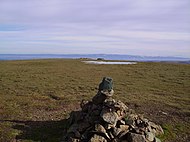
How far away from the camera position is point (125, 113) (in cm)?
1652

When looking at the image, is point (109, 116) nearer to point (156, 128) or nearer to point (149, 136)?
point (149, 136)

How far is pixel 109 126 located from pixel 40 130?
15.7 feet

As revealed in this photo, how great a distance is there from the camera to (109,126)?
15172mm

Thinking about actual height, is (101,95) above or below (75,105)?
above

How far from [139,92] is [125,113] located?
13.7m

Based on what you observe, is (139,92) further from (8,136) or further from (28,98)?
(8,136)

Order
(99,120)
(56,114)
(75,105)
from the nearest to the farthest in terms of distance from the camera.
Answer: (99,120) < (56,114) < (75,105)

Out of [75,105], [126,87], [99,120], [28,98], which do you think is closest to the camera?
[99,120]

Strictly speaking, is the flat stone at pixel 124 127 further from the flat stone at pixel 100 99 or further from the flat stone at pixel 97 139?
the flat stone at pixel 100 99

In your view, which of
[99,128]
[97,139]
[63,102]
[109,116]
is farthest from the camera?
[63,102]

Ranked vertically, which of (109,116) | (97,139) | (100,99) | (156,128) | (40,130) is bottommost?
(40,130)

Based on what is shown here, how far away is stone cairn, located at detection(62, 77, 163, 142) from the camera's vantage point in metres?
14.9

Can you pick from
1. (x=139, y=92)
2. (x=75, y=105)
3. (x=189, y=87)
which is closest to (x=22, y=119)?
(x=75, y=105)

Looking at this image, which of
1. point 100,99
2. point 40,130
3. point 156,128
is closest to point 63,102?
point 40,130
